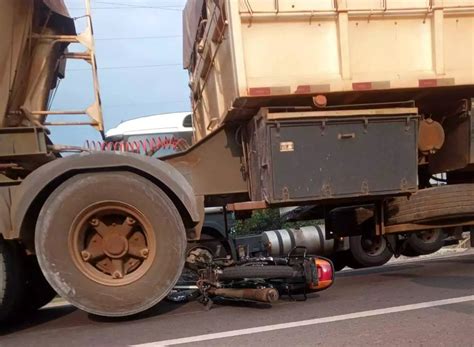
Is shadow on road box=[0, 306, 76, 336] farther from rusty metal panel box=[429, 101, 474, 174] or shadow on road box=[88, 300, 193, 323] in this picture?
rusty metal panel box=[429, 101, 474, 174]

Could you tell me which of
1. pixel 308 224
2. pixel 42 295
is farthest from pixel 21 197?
pixel 308 224

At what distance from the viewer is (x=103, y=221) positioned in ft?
15.4

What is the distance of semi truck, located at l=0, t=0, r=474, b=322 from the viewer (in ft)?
14.9

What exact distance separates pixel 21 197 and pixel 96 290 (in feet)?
3.12

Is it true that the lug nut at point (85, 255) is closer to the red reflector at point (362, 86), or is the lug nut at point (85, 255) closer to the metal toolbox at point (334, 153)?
the metal toolbox at point (334, 153)

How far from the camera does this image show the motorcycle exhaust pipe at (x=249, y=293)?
15.6 ft

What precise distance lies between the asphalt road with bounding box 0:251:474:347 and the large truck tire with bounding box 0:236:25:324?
0.76ft

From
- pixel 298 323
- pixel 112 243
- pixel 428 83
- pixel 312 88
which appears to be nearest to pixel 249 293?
pixel 298 323

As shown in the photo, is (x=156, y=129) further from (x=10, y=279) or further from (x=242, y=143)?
(x=10, y=279)

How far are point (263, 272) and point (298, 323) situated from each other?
0.68m

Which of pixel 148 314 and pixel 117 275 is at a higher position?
pixel 117 275

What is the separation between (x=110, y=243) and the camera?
4.64m

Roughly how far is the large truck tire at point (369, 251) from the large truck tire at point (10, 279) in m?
4.51

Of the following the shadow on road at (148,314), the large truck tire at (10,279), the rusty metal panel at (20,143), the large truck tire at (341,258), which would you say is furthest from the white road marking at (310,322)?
the large truck tire at (341,258)
